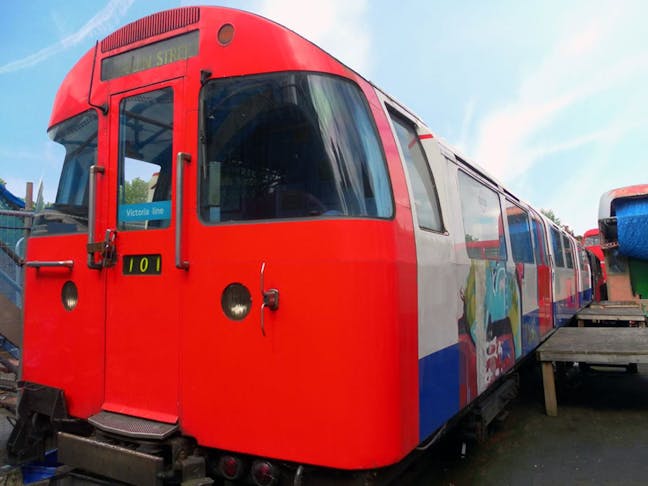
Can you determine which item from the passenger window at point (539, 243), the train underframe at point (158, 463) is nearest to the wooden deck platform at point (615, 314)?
the passenger window at point (539, 243)

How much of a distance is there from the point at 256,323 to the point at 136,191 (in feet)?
3.92

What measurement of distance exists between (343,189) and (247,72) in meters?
0.84

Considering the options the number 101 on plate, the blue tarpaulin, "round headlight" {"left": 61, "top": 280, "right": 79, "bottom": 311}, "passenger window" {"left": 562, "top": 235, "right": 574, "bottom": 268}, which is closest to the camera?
the number 101 on plate

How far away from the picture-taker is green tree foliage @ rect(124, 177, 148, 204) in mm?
3041

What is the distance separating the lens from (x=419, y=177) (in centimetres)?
324

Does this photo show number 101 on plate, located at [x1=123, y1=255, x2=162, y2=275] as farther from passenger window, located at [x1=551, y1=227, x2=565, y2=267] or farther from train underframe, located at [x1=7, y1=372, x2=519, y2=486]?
passenger window, located at [x1=551, y1=227, x2=565, y2=267]

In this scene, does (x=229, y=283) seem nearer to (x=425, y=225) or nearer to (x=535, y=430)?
(x=425, y=225)

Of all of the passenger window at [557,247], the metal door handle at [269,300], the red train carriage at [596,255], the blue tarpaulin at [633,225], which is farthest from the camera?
the red train carriage at [596,255]

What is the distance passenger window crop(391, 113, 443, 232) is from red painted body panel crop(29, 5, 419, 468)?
0.30 meters

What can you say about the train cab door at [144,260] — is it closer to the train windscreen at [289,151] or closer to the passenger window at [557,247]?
the train windscreen at [289,151]

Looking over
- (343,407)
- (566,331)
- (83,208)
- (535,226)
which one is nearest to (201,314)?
(343,407)

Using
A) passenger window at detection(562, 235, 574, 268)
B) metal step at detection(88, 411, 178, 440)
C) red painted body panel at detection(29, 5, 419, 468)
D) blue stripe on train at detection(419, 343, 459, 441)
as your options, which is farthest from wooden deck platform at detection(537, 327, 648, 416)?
metal step at detection(88, 411, 178, 440)

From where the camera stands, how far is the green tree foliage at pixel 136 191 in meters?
3.04

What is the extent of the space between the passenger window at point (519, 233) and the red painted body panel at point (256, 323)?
134 inches
